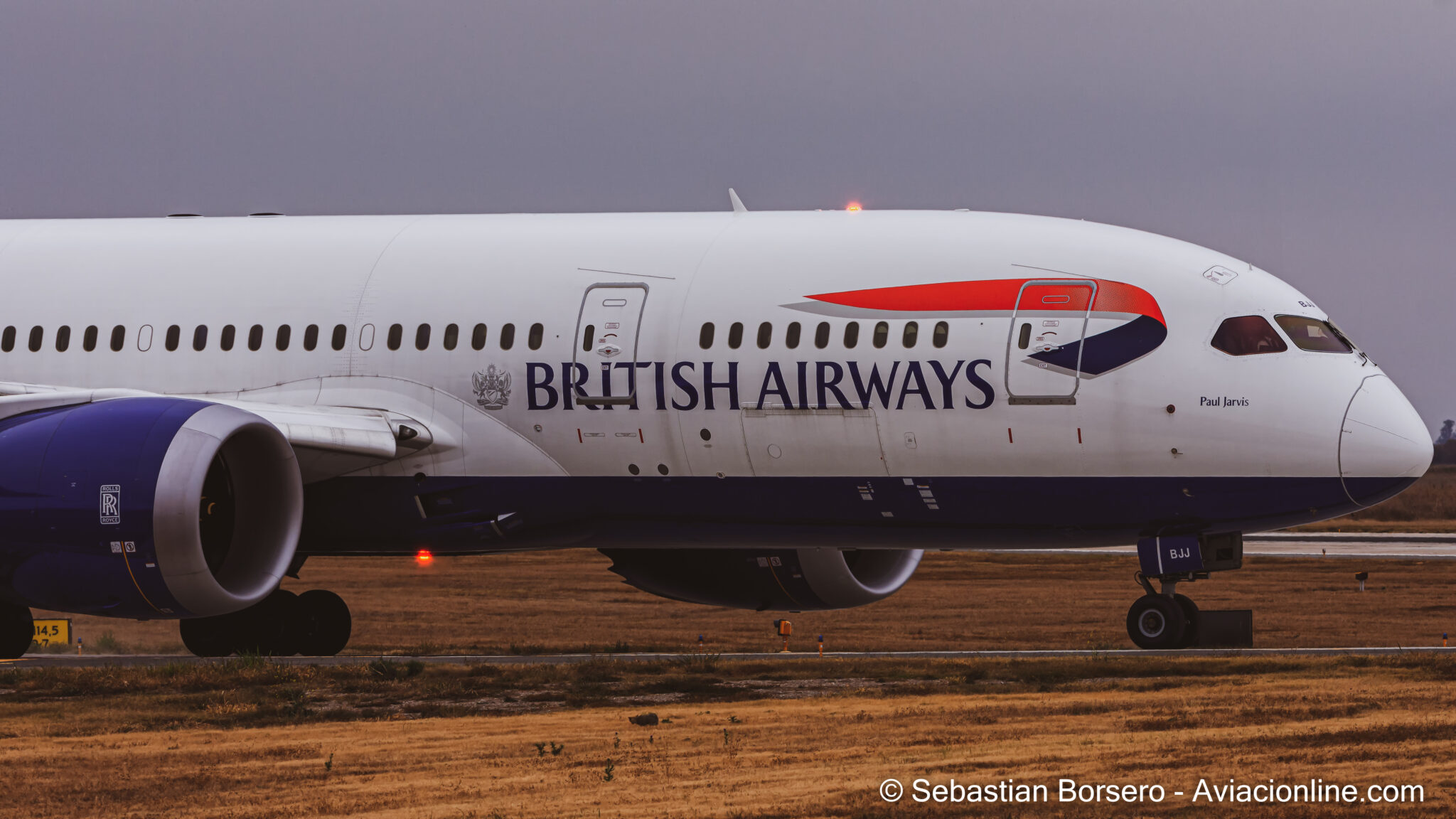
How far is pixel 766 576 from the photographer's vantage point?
81.9 ft

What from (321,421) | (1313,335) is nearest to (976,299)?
(1313,335)

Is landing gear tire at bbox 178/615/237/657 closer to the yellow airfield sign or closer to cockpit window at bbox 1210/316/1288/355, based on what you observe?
the yellow airfield sign

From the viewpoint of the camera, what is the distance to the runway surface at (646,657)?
23531 mm

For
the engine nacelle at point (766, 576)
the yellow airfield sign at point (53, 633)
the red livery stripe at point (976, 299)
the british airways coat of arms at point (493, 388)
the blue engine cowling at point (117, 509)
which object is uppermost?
the red livery stripe at point (976, 299)

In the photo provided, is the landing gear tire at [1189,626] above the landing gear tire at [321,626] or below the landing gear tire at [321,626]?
above

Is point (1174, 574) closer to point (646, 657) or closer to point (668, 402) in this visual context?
point (668, 402)

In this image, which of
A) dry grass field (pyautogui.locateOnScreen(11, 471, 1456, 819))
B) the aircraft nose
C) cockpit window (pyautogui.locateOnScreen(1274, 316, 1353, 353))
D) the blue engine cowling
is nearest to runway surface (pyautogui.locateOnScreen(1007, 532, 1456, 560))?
cockpit window (pyautogui.locateOnScreen(1274, 316, 1353, 353))

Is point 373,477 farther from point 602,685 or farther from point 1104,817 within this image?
point 1104,817

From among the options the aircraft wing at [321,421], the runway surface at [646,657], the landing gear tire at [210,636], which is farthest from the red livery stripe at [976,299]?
the landing gear tire at [210,636]

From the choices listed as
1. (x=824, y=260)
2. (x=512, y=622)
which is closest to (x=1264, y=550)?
(x=512, y=622)

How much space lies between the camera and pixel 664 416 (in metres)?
21.7

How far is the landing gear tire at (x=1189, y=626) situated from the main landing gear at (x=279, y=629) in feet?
35.6

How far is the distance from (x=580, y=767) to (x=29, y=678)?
10.2 m

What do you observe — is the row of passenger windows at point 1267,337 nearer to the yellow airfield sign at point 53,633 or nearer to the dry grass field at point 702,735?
the dry grass field at point 702,735
